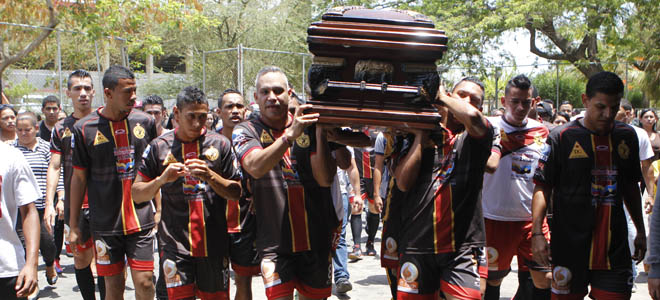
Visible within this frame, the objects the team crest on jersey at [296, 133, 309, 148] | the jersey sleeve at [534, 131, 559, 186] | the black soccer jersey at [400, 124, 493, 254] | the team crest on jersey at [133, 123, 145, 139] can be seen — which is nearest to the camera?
the black soccer jersey at [400, 124, 493, 254]

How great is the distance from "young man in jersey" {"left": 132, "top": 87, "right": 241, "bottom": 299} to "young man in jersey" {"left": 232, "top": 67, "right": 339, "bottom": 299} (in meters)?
0.47

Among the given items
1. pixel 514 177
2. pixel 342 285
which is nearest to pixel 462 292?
pixel 514 177

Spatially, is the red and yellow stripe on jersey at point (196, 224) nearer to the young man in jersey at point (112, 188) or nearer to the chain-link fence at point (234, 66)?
the young man in jersey at point (112, 188)

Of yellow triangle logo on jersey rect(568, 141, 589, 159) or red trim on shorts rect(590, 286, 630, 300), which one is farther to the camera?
yellow triangle logo on jersey rect(568, 141, 589, 159)

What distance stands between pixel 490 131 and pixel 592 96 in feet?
3.09

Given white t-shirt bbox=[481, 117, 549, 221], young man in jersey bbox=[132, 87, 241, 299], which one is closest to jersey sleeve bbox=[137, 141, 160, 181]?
young man in jersey bbox=[132, 87, 241, 299]

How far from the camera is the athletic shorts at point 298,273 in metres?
4.44

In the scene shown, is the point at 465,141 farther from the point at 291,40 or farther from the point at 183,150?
the point at 291,40

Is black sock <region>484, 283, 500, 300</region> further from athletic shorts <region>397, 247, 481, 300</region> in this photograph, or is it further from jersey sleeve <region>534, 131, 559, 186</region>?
athletic shorts <region>397, 247, 481, 300</region>

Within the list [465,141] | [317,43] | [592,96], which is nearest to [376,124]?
[317,43]

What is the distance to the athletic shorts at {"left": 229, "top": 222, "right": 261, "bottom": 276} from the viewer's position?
17.4ft

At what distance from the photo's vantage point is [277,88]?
4590 mm

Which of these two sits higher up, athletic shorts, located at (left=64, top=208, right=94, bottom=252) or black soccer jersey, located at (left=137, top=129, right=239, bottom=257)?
black soccer jersey, located at (left=137, top=129, right=239, bottom=257)

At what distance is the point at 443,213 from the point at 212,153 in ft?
6.40
